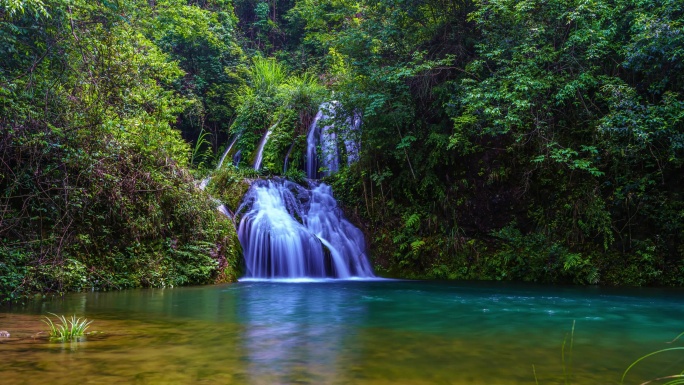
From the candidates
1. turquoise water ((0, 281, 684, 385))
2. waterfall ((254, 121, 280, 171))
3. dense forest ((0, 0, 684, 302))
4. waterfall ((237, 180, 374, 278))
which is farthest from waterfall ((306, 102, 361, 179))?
turquoise water ((0, 281, 684, 385))

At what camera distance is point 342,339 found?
459 centimetres

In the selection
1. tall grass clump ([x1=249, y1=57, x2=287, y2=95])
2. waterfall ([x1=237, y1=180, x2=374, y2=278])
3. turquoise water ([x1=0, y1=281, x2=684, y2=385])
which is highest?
tall grass clump ([x1=249, y1=57, x2=287, y2=95])

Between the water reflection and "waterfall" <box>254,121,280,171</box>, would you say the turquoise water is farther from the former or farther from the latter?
"waterfall" <box>254,121,280,171</box>

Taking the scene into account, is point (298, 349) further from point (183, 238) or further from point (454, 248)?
point (454, 248)

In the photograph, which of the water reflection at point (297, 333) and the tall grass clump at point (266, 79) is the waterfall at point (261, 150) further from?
the water reflection at point (297, 333)

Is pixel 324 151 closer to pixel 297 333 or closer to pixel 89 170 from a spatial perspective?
pixel 89 170

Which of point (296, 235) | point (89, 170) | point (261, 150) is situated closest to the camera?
point (89, 170)

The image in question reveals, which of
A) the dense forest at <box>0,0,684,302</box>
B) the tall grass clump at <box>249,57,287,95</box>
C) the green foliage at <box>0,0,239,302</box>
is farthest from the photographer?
the tall grass clump at <box>249,57,287,95</box>

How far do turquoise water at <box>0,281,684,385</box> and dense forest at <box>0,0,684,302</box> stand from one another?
1.74 meters

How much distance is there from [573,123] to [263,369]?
403 inches

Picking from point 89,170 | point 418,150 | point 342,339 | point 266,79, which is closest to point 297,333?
point 342,339

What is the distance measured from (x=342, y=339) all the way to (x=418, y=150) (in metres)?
8.70

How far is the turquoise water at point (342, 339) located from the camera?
333 centimetres

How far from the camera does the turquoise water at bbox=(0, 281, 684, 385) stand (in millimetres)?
3334
